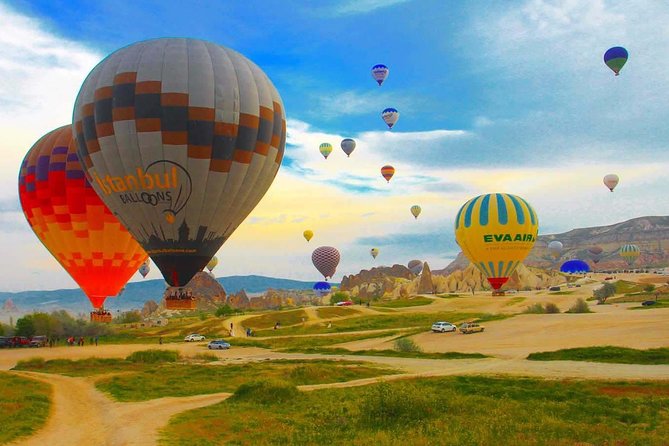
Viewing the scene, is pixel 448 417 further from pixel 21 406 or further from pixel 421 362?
pixel 421 362

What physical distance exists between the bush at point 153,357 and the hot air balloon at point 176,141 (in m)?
11.4

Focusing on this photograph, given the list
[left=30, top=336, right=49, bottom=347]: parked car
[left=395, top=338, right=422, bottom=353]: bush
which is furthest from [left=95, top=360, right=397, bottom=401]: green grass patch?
[left=30, top=336, right=49, bottom=347]: parked car

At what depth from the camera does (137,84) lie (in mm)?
37031

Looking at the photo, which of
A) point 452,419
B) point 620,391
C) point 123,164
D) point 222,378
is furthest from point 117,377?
point 620,391

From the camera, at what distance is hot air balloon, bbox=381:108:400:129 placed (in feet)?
Answer: 300

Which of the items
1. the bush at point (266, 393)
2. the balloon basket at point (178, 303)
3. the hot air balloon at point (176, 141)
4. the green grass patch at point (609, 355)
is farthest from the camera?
the balloon basket at point (178, 303)

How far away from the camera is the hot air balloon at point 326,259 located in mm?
173250

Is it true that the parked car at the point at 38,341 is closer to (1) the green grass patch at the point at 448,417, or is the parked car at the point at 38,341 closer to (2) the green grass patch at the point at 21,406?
(2) the green grass patch at the point at 21,406

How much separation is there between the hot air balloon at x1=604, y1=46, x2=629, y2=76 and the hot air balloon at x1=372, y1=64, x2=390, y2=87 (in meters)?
30.0

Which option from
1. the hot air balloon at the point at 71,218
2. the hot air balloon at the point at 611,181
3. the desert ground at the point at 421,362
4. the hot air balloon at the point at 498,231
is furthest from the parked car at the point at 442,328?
the hot air balloon at the point at 611,181

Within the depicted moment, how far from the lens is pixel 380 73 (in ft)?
291

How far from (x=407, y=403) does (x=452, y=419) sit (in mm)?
1912

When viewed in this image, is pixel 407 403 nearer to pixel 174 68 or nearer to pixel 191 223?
pixel 191 223

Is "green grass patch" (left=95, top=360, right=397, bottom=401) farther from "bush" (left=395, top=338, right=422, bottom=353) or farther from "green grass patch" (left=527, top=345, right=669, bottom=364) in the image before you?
"green grass patch" (left=527, top=345, right=669, bottom=364)
